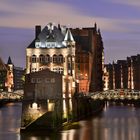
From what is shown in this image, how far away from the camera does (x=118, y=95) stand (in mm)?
101000

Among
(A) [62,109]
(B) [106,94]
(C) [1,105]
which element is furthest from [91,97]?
(C) [1,105]

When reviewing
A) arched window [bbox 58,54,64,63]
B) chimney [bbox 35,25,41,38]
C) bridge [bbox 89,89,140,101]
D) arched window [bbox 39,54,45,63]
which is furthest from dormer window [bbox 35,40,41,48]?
bridge [bbox 89,89,140,101]

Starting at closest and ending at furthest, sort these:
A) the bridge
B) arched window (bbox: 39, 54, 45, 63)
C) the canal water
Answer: the canal water, arched window (bbox: 39, 54, 45, 63), the bridge

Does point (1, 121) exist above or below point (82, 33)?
below

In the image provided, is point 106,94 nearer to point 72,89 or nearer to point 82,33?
point 72,89

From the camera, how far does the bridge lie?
97.3 meters

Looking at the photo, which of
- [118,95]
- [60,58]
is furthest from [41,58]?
[118,95]

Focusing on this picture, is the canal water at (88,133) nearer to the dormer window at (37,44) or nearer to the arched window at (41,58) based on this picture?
the arched window at (41,58)

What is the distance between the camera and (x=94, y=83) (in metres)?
147

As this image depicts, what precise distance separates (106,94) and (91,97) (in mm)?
2464

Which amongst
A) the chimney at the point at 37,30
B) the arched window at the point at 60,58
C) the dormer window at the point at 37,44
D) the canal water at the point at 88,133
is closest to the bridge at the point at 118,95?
the canal water at the point at 88,133

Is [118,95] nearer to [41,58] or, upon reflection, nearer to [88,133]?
[41,58]

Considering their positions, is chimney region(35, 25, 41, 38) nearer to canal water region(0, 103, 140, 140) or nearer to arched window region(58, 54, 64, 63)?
arched window region(58, 54, 64, 63)

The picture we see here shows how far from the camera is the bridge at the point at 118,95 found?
97312mm
